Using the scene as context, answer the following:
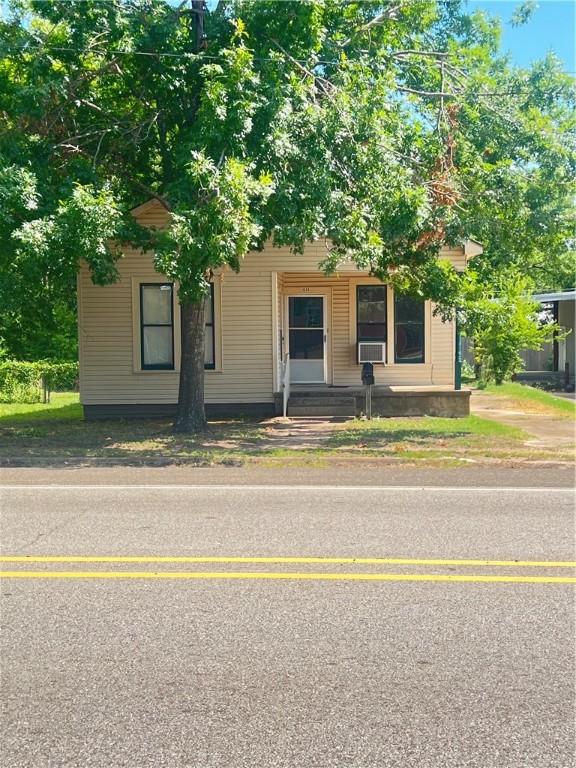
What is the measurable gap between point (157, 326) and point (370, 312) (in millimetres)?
5451

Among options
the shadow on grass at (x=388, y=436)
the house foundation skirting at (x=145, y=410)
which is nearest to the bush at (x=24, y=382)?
the house foundation skirting at (x=145, y=410)

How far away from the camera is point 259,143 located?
40.8ft

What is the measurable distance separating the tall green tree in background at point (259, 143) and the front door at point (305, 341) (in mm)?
4478

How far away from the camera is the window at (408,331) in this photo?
66.1 ft

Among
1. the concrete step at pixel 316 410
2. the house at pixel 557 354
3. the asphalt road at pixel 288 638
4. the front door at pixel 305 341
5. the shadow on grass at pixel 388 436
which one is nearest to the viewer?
the asphalt road at pixel 288 638

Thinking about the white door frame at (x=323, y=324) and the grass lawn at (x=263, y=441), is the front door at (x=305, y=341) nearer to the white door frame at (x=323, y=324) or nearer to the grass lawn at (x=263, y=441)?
the white door frame at (x=323, y=324)

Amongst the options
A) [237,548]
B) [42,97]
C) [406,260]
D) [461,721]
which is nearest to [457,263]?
[406,260]

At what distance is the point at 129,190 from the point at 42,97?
3188 millimetres

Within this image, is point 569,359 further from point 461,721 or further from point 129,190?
point 461,721

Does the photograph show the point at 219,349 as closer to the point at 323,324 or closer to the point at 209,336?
the point at 209,336

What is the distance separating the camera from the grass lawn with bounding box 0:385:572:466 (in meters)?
12.7

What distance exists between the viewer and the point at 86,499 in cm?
920

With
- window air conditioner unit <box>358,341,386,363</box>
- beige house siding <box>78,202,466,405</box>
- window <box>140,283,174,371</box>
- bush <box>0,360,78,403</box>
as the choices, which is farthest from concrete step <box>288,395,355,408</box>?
bush <box>0,360,78,403</box>

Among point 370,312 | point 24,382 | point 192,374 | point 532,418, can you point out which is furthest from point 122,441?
point 24,382
